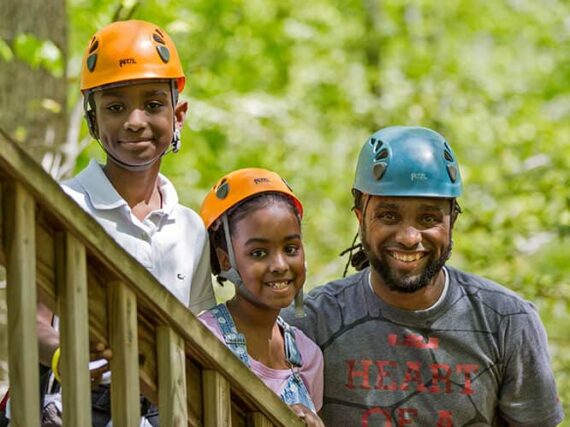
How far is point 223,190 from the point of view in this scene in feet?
12.3

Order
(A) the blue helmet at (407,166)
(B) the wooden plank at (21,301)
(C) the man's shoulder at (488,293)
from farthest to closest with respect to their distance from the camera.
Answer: (C) the man's shoulder at (488,293), (A) the blue helmet at (407,166), (B) the wooden plank at (21,301)

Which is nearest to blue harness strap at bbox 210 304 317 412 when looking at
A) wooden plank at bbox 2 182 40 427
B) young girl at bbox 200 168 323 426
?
young girl at bbox 200 168 323 426

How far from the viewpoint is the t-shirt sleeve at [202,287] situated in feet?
12.1

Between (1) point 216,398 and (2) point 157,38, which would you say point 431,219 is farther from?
(1) point 216,398

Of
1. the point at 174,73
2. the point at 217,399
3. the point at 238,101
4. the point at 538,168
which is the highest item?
the point at 238,101

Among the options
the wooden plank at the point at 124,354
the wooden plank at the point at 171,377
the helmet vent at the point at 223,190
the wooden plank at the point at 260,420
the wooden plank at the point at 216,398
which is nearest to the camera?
the wooden plank at the point at 124,354

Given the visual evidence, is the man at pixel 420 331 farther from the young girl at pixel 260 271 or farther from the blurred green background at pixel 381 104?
the blurred green background at pixel 381 104

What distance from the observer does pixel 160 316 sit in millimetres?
2613

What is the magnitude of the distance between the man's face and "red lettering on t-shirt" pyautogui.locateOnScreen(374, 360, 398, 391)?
0.90 ft

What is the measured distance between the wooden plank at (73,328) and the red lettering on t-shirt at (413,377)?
1.73 m

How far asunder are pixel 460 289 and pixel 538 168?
5104 millimetres

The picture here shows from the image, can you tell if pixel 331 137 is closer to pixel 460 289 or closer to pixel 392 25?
pixel 392 25

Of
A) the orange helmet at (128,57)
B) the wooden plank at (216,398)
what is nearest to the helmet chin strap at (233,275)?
the orange helmet at (128,57)

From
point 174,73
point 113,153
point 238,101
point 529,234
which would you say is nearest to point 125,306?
point 113,153
